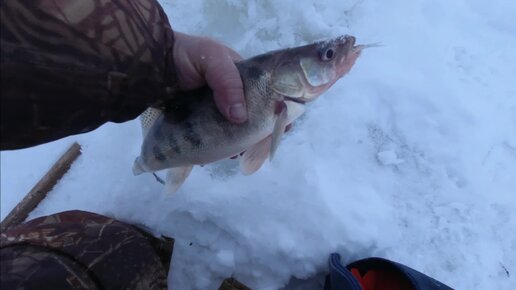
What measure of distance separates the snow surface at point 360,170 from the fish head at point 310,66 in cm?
59

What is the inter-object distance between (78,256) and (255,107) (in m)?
0.93

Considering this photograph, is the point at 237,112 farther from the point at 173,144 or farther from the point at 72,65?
the point at 72,65

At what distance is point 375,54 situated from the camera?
2.57 meters

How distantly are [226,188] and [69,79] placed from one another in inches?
41.7

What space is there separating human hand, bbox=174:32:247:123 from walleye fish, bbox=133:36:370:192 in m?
0.04

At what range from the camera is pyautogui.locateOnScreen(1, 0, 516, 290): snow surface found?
2025mm

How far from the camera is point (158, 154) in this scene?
1.70 meters

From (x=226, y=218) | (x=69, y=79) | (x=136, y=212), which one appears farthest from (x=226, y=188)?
(x=69, y=79)

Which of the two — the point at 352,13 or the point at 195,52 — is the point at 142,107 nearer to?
the point at 195,52

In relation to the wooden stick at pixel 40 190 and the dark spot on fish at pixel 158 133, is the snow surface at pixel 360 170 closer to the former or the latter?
the wooden stick at pixel 40 190

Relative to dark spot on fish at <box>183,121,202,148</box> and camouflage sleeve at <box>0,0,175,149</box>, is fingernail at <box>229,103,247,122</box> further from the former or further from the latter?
camouflage sleeve at <box>0,0,175,149</box>

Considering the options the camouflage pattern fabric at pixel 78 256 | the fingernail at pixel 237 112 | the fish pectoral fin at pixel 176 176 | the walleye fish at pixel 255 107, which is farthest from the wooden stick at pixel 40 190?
the fingernail at pixel 237 112

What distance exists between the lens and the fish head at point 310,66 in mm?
1647

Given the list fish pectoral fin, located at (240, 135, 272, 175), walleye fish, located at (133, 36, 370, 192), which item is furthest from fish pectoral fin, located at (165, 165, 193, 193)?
fish pectoral fin, located at (240, 135, 272, 175)
